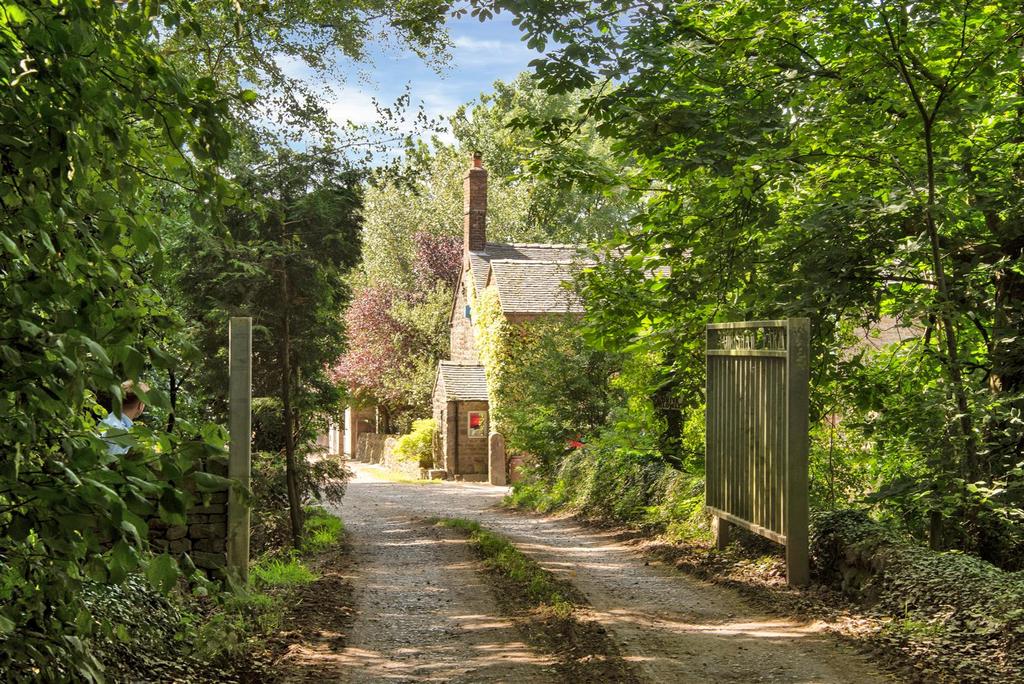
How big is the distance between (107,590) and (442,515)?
1423 cm

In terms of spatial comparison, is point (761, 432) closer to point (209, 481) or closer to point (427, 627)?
point (427, 627)

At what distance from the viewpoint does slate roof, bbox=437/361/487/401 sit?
3703 centimetres

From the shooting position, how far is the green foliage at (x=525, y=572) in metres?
8.54

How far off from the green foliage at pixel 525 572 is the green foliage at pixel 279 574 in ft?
6.75

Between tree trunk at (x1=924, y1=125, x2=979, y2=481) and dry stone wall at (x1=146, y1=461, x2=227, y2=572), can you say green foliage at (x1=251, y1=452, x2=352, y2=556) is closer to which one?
dry stone wall at (x1=146, y1=461, x2=227, y2=572)

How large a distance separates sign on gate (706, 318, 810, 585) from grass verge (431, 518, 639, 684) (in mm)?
2010

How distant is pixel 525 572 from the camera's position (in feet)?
33.1

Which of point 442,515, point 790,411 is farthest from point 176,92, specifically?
point 442,515

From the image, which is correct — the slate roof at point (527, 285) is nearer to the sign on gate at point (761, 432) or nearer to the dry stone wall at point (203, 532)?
the sign on gate at point (761, 432)

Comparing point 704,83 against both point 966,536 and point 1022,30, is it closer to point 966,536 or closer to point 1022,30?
point 1022,30

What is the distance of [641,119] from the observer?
31.6 ft

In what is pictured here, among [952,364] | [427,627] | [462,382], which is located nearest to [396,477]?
[462,382]

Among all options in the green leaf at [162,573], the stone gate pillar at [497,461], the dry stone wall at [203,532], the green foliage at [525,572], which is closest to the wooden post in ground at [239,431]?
the dry stone wall at [203,532]

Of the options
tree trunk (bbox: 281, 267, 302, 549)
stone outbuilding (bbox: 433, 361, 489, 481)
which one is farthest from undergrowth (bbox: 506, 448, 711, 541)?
stone outbuilding (bbox: 433, 361, 489, 481)
